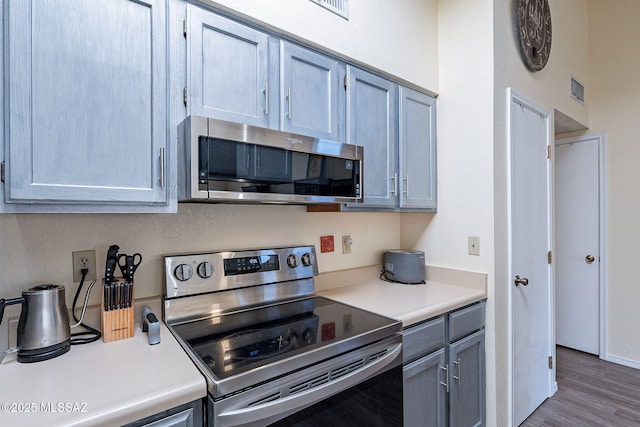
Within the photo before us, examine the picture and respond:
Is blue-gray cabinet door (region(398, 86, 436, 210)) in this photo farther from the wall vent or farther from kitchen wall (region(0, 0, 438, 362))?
the wall vent

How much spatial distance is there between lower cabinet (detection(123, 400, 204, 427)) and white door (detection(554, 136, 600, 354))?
11.6 feet

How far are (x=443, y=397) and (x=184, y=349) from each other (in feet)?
4.27

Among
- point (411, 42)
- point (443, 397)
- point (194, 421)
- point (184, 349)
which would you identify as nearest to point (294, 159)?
point (184, 349)

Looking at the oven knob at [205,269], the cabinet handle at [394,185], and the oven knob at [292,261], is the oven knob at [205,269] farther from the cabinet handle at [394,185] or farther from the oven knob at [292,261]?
the cabinet handle at [394,185]

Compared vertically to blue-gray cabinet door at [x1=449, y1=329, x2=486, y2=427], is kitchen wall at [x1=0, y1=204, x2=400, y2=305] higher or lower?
higher

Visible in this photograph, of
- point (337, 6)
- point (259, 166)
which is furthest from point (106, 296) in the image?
point (337, 6)

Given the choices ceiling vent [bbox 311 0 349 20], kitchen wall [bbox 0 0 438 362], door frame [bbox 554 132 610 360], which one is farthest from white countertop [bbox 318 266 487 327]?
door frame [bbox 554 132 610 360]

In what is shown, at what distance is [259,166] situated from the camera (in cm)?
126

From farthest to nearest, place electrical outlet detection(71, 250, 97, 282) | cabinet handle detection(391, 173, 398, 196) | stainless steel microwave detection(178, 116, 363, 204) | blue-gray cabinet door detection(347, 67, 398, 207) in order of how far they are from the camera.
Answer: cabinet handle detection(391, 173, 398, 196) < blue-gray cabinet door detection(347, 67, 398, 207) < electrical outlet detection(71, 250, 97, 282) < stainless steel microwave detection(178, 116, 363, 204)

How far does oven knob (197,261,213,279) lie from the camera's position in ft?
4.62

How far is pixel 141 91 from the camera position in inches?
43.4

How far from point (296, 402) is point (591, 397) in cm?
256

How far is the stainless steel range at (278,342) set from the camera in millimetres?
958

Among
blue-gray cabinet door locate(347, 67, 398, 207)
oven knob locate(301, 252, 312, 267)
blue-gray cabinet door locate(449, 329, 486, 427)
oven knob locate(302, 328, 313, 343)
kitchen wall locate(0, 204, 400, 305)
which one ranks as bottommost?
blue-gray cabinet door locate(449, 329, 486, 427)
